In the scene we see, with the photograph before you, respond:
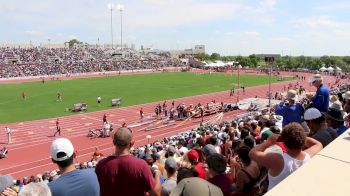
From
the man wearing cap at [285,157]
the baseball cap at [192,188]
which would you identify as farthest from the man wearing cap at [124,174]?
the baseball cap at [192,188]

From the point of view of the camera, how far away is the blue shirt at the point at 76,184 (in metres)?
3.53

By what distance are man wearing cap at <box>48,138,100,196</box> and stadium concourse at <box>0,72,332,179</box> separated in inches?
632

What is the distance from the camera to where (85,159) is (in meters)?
20.4

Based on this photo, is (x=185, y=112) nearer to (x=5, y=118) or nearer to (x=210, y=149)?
(x=5, y=118)

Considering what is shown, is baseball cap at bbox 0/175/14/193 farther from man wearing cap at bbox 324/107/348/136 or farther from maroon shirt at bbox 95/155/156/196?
man wearing cap at bbox 324/107/348/136

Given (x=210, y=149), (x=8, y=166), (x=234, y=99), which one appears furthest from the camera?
(x=234, y=99)

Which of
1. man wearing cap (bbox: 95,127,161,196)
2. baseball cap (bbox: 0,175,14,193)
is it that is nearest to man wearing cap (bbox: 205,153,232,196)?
man wearing cap (bbox: 95,127,161,196)

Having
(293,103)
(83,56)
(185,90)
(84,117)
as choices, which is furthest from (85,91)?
(83,56)

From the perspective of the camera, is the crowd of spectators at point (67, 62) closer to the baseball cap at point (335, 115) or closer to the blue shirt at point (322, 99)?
the blue shirt at point (322, 99)

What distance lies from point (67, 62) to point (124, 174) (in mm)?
85851

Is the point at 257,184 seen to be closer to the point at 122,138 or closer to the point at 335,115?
the point at 122,138

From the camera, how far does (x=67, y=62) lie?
85688 millimetres

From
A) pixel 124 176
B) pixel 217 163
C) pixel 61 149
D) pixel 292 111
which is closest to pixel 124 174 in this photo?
pixel 124 176

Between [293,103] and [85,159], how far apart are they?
14.9m
